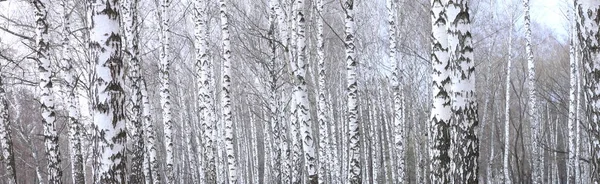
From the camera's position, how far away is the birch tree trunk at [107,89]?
588 centimetres

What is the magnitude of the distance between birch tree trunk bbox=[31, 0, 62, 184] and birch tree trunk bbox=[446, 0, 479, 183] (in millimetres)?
6798

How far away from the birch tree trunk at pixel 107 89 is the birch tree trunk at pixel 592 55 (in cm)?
549

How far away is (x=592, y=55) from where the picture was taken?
6.77m

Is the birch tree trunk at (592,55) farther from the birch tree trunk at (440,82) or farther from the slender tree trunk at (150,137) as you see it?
the slender tree trunk at (150,137)

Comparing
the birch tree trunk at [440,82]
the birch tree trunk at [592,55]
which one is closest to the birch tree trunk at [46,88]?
the birch tree trunk at [440,82]

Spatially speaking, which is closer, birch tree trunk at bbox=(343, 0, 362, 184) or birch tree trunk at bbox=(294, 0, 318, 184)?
birch tree trunk at bbox=(294, 0, 318, 184)

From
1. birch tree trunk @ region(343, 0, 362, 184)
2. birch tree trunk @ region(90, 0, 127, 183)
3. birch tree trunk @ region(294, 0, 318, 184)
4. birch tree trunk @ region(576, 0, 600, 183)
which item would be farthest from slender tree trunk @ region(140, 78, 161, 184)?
birch tree trunk @ region(576, 0, 600, 183)

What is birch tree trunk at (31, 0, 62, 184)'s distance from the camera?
9.35 m

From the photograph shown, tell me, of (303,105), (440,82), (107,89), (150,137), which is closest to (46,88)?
(150,137)

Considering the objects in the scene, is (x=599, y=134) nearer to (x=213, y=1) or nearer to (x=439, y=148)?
(x=439, y=148)

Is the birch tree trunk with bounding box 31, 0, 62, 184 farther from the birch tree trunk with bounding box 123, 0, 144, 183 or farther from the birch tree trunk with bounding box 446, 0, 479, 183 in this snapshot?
the birch tree trunk with bounding box 446, 0, 479, 183

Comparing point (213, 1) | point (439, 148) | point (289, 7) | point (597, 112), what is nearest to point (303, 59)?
point (289, 7)

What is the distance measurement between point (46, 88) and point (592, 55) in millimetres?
8302

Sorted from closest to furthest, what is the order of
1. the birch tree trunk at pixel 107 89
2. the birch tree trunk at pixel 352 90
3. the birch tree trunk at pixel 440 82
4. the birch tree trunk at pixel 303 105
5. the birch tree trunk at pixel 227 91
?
the birch tree trunk at pixel 107 89, the birch tree trunk at pixel 440 82, the birch tree trunk at pixel 303 105, the birch tree trunk at pixel 352 90, the birch tree trunk at pixel 227 91
